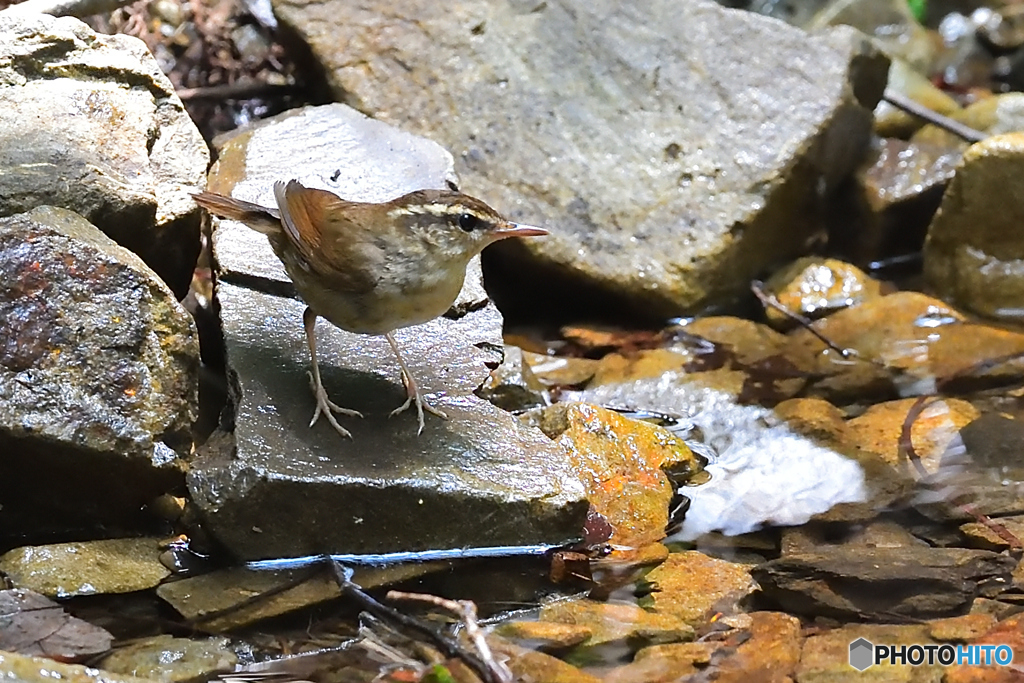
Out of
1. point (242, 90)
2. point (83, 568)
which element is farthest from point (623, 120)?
point (83, 568)

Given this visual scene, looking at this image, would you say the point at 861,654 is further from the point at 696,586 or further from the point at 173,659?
the point at 173,659

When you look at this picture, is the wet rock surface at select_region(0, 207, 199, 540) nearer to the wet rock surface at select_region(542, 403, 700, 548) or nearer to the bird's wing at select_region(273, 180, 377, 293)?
the bird's wing at select_region(273, 180, 377, 293)

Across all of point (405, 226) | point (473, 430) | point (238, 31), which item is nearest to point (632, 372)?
point (473, 430)

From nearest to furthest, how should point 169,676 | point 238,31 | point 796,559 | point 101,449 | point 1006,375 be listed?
point 169,676
point 101,449
point 796,559
point 1006,375
point 238,31

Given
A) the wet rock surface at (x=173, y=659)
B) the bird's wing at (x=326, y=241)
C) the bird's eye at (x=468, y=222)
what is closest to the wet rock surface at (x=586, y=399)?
the wet rock surface at (x=173, y=659)

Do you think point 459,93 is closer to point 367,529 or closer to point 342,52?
point 342,52

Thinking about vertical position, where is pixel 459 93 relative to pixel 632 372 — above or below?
above
